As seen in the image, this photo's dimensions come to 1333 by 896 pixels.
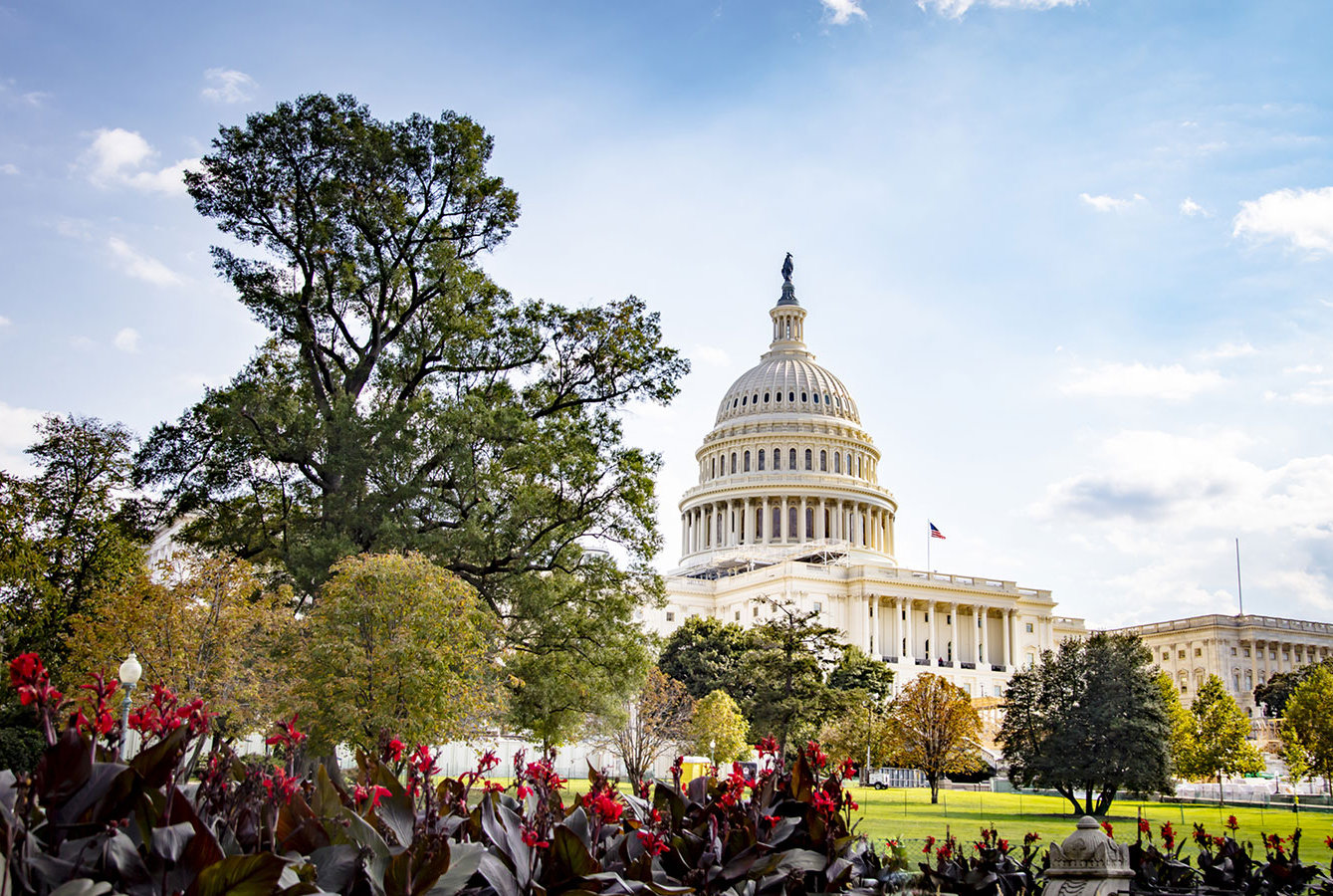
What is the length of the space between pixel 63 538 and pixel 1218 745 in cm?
6530

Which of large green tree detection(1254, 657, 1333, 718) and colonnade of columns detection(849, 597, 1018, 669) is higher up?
colonnade of columns detection(849, 597, 1018, 669)

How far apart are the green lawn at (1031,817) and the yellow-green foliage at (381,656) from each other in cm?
1155

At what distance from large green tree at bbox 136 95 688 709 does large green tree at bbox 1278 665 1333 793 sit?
1779 inches

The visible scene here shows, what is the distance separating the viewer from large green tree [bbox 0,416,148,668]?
3675cm

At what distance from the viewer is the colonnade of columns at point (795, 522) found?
443ft

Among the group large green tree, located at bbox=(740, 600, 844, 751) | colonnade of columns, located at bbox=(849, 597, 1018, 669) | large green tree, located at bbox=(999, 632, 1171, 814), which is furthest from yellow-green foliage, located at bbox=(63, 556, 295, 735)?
colonnade of columns, located at bbox=(849, 597, 1018, 669)

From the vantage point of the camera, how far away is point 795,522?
136m

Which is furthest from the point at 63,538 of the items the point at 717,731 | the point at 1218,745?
the point at 1218,745

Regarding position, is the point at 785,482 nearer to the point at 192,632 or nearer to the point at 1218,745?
the point at 1218,745

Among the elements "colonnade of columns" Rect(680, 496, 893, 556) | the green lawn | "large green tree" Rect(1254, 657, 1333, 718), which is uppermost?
"colonnade of columns" Rect(680, 496, 893, 556)

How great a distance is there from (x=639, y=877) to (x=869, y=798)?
5095 centimetres

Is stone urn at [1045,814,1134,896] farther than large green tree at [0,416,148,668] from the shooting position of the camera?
No

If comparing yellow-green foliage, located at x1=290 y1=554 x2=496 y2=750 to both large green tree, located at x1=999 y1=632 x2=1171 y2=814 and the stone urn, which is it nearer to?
the stone urn

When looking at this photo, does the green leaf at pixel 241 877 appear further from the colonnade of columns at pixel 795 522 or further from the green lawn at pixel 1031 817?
the colonnade of columns at pixel 795 522
